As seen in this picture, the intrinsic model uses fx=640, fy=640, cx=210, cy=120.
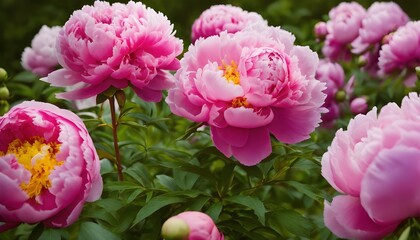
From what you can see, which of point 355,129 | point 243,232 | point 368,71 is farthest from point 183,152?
point 368,71

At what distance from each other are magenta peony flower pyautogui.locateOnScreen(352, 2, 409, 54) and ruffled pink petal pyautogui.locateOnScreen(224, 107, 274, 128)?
0.67 metres

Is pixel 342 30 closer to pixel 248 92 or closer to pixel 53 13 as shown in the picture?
pixel 248 92

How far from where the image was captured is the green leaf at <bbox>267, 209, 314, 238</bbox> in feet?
2.86

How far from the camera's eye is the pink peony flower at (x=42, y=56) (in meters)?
1.43

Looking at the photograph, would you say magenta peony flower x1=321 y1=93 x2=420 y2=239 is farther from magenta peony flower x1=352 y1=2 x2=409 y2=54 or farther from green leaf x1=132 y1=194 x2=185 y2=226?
magenta peony flower x1=352 y1=2 x2=409 y2=54

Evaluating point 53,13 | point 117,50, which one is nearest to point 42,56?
point 117,50

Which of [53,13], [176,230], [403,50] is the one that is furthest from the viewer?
[53,13]

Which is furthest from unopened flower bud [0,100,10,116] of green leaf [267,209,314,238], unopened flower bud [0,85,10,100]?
green leaf [267,209,314,238]

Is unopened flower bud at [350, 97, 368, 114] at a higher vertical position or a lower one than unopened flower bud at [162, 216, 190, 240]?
lower

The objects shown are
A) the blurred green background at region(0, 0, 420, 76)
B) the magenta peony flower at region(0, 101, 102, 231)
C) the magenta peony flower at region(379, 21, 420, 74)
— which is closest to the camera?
the magenta peony flower at region(0, 101, 102, 231)

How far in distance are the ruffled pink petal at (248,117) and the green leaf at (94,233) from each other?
21 cm

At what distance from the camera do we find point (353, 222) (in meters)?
0.72

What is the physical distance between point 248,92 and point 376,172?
0.25m

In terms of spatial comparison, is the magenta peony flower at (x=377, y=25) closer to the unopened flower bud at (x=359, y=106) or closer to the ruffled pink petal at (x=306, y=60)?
the unopened flower bud at (x=359, y=106)
